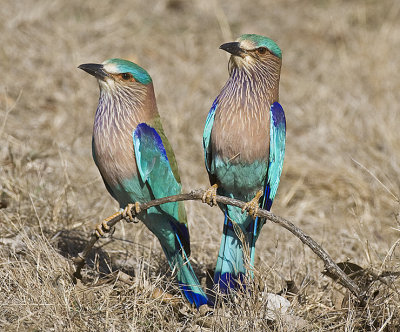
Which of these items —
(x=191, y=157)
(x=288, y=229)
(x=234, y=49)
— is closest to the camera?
A: (x=288, y=229)

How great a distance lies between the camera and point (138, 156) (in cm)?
333

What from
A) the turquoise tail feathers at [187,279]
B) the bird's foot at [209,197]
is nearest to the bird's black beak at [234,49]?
the bird's foot at [209,197]

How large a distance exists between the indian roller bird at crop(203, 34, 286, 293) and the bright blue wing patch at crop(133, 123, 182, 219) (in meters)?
0.25

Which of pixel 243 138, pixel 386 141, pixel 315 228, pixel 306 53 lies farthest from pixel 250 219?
pixel 306 53

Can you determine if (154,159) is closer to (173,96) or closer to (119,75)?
(119,75)

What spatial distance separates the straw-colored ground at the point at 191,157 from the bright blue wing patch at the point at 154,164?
0.39m

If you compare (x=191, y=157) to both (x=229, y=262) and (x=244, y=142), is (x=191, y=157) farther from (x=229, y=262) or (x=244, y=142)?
(x=244, y=142)

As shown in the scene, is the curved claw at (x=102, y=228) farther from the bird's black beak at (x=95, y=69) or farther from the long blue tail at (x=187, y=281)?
the bird's black beak at (x=95, y=69)

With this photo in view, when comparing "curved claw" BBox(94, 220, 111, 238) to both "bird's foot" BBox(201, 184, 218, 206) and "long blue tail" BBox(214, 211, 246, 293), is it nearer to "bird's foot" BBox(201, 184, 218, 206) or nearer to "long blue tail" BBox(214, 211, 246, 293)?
"bird's foot" BBox(201, 184, 218, 206)

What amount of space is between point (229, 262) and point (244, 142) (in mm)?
653

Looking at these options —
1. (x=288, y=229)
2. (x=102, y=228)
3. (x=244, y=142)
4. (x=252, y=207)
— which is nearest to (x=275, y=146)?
(x=244, y=142)

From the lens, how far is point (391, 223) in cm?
518

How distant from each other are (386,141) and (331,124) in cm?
70

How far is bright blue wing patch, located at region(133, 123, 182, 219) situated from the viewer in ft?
11.0
